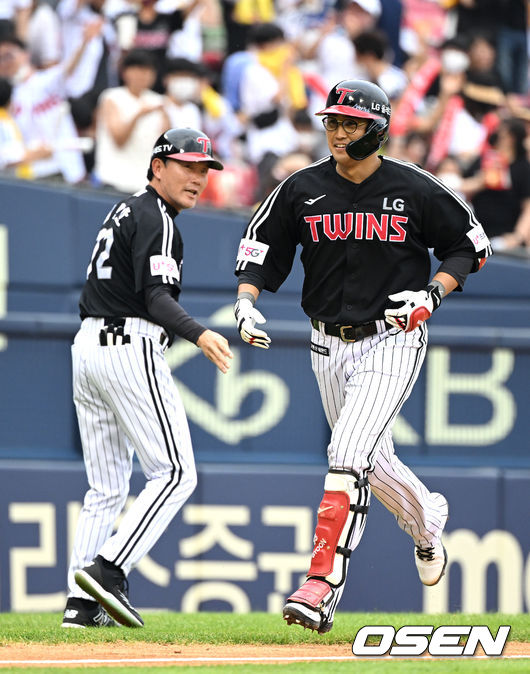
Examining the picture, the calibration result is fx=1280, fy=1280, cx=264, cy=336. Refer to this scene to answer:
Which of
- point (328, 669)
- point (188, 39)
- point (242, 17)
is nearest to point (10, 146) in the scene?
point (188, 39)

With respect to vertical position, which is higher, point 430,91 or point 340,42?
point 340,42

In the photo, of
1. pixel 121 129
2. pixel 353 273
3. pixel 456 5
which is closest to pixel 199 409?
pixel 121 129

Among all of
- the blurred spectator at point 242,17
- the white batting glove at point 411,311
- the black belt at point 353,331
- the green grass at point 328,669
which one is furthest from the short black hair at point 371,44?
the green grass at point 328,669

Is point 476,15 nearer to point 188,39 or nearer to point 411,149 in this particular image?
point 411,149

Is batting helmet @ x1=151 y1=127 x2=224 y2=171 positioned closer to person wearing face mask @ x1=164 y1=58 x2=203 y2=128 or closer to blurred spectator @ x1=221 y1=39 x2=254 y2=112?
person wearing face mask @ x1=164 y1=58 x2=203 y2=128

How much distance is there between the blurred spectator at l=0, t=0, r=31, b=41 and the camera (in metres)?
11.0

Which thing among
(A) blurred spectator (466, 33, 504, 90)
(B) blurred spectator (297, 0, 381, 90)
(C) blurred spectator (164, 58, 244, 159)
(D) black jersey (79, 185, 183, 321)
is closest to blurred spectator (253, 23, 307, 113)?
(B) blurred spectator (297, 0, 381, 90)

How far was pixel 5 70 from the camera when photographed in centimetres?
1070

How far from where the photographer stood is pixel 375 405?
5242 millimetres

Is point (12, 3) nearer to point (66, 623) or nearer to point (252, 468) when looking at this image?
point (252, 468)

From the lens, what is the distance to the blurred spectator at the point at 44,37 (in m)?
11.0

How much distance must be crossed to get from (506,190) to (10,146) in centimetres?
399

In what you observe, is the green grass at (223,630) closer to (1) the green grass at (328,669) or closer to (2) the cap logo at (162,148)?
(1) the green grass at (328,669)

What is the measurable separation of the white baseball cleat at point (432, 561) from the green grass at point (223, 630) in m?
0.24
